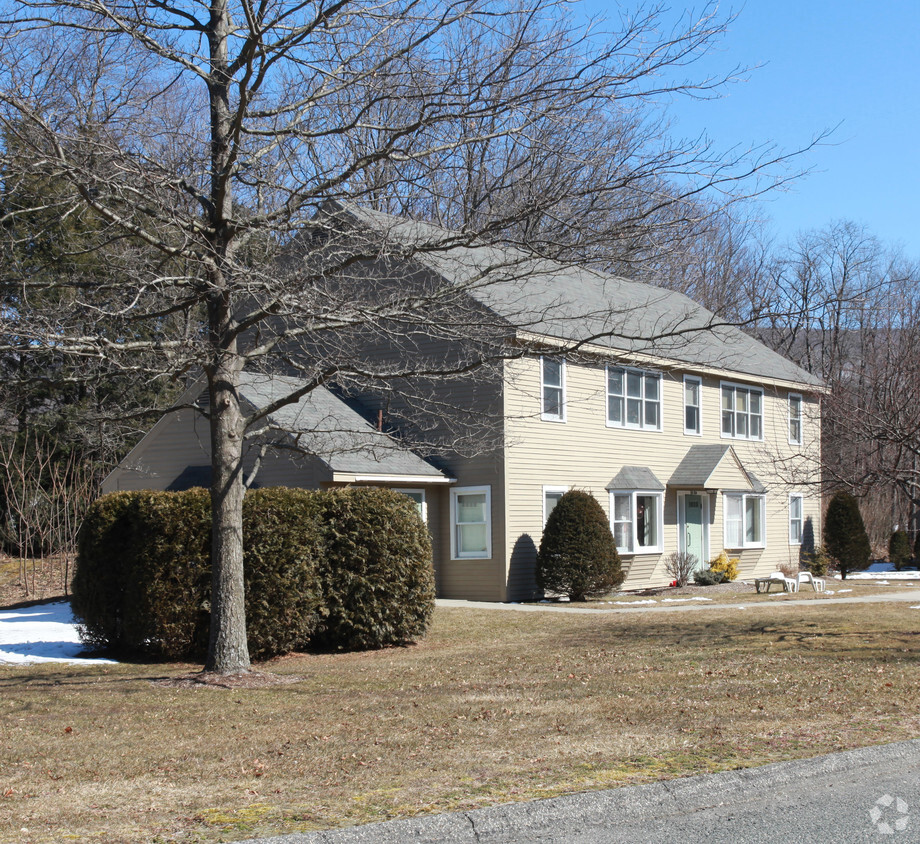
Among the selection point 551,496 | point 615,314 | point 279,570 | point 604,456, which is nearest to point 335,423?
point 551,496

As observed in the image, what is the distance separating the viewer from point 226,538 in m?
11.5

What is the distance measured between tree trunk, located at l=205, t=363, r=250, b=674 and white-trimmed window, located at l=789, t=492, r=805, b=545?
23.0m

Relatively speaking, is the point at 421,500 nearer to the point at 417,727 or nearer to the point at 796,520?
the point at 417,727

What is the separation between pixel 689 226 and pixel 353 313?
341cm

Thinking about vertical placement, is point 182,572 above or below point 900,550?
above

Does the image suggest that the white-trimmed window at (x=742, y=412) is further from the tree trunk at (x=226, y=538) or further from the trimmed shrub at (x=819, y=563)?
the tree trunk at (x=226, y=538)

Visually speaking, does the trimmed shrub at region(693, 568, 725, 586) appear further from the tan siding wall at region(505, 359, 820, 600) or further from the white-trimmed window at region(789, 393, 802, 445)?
the white-trimmed window at region(789, 393, 802, 445)

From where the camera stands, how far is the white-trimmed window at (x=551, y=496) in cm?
2250

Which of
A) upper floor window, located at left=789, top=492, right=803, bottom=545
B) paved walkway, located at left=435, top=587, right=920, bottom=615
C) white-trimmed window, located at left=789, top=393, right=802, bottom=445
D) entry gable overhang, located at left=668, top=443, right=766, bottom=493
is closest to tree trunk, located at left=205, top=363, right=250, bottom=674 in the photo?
paved walkway, located at left=435, top=587, right=920, bottom=615

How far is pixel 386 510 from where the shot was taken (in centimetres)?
1484

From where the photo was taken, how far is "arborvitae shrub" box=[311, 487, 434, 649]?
1441 centimetres

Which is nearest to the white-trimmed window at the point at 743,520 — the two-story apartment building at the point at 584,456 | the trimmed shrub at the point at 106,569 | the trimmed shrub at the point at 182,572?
the two-story apartment building at the point at 584,456

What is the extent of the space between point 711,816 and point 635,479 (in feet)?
61.6

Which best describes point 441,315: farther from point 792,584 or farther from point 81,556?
point 792,584
